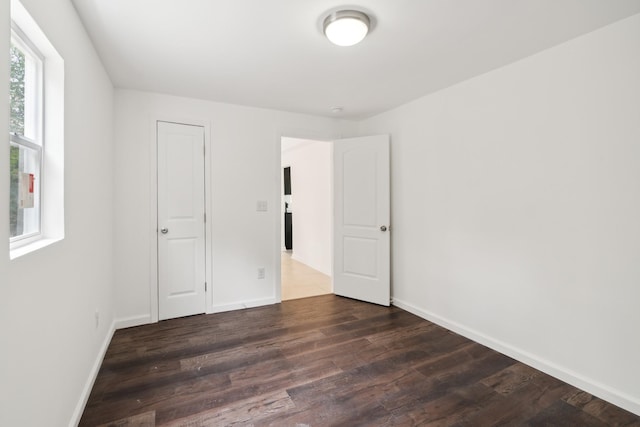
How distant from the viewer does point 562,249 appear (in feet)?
7.02

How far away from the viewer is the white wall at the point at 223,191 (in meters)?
2.96

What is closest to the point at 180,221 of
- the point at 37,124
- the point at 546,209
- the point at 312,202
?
the point at 37,124

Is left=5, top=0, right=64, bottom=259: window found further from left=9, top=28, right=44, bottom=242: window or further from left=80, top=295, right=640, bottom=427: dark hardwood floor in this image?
left=80, top=295, right=640, bottom=427: dark hardwood floor

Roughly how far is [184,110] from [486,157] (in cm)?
299

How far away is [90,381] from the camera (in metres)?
1.96

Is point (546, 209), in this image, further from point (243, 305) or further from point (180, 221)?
point (180, 221)

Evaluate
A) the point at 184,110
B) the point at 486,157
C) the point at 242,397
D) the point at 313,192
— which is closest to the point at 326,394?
the point at 242,397

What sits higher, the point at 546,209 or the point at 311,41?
the point at 311,41

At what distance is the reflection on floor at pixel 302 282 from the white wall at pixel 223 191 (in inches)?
21.1

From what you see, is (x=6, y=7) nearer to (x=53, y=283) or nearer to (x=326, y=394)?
(x=53, y=283)

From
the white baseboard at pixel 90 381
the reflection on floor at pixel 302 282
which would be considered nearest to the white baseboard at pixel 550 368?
the reflection on floor at pixel 302 282

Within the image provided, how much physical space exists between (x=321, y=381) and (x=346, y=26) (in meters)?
2.31

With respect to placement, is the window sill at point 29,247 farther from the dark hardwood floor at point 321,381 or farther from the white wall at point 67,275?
the dark hardwood floor at point 321,381

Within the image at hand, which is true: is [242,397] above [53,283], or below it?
below
